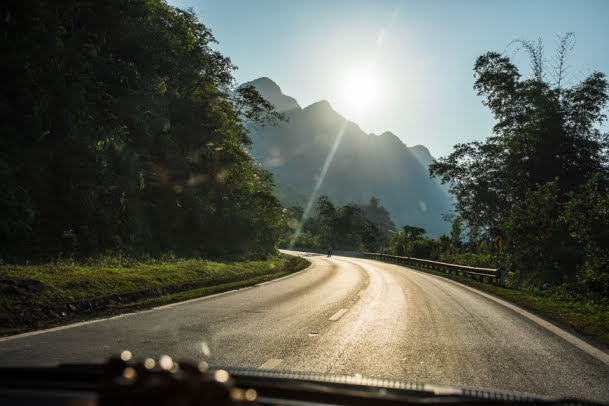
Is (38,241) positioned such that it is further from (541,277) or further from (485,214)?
(485,214)

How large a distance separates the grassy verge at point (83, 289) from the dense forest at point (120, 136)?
88.3 inches

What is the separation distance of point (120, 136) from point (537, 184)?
21.4 m

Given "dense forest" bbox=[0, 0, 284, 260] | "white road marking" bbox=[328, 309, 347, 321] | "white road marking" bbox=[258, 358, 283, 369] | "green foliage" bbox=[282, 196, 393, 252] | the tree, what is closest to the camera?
"white road marking" bbox=[258, 358, 283, 369]

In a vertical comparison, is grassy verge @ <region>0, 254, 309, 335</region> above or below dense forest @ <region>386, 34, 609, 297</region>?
below

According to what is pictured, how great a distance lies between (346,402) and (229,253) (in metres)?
25.9

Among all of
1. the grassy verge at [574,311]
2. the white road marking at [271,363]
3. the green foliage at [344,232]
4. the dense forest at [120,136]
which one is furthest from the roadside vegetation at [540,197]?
the green foliage at [344,232]

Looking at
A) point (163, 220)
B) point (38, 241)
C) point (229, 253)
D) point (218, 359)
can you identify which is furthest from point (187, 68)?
point (218, 359)

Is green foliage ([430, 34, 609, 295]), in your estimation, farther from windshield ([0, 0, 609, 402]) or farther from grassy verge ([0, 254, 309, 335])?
grassy verge ([0, 254, 309, 335])

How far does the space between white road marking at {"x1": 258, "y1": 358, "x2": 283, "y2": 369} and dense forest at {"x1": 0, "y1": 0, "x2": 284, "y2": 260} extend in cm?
1112

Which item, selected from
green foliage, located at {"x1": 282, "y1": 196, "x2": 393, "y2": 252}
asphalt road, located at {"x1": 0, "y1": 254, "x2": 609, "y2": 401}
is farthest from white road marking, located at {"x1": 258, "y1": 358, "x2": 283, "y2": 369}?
green foliage, located at {"x1": 282, "y1": 196, "x2": 393, "y2": 252}

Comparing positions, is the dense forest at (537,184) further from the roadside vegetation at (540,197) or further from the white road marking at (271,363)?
the white road marking at (271,363)

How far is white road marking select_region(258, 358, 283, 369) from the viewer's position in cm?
493

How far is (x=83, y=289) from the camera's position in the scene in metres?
10.0

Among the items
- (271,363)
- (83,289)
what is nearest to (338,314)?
(271,363)
